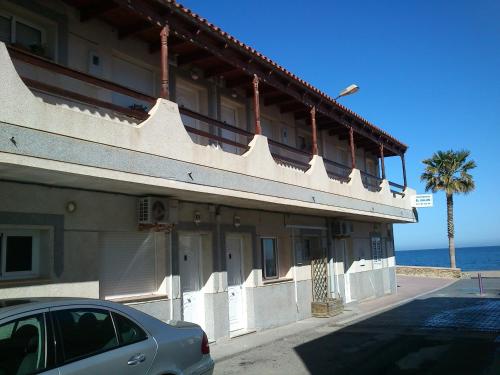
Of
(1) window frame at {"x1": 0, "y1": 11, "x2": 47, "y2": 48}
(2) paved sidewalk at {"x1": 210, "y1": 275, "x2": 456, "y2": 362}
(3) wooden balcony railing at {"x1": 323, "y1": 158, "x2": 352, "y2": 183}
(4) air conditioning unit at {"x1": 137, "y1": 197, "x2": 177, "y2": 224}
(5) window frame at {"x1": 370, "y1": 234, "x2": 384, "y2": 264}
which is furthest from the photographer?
(5) window frame at {"x1": 370, "y1": 234, "x2": 384, "y2": 264}

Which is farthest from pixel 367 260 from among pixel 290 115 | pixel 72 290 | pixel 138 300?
pixel 72 290

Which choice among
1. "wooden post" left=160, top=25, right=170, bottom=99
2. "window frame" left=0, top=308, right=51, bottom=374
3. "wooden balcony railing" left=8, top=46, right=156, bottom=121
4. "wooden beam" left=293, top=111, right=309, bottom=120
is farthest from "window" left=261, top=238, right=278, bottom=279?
"window frame" left=0, top=308, right=51, bottom=374

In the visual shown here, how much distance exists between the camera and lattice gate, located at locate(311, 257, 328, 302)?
50.1 ft

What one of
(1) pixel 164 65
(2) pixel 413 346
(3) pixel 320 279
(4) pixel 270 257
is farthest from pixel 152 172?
(3) pixel 320 279

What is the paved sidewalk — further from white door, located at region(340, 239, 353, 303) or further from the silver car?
the silver car

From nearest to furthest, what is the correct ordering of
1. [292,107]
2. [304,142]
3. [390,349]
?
[390,349], [292,107], [304,142]

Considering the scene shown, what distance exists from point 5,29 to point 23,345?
5.80m

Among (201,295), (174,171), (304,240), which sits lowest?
(201,295)

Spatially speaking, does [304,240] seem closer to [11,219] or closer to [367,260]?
[367,260]

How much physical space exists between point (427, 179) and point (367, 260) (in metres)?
17.6

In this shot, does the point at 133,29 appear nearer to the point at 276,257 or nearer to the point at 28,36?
the point at 28,36

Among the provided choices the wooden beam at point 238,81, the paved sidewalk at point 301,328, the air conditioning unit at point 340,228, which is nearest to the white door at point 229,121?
the wooden beam at point 238,81

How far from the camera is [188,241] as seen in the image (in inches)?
424

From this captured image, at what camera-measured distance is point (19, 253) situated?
7.24m
